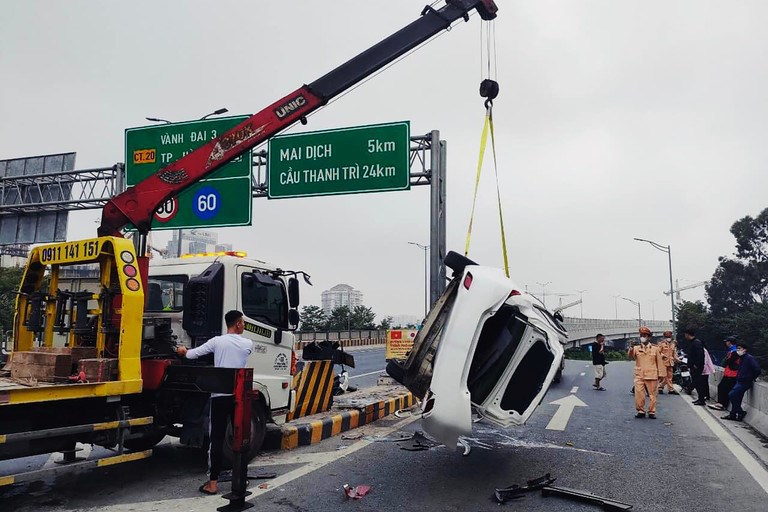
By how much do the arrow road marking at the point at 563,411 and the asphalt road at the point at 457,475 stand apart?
1.71 feet

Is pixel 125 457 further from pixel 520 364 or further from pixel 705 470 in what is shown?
pixel 705 470

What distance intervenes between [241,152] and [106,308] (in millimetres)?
2897

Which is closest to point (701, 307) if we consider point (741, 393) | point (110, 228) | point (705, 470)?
point (741, 393)

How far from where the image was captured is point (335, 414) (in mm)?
8672

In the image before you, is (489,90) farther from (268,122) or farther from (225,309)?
(225,309)

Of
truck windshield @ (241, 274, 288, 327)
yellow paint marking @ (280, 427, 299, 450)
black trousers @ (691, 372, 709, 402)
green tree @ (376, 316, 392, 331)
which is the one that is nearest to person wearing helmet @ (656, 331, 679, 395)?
black trousers @ (691, 372, 709, 402)

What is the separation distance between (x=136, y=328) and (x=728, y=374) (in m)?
10.7

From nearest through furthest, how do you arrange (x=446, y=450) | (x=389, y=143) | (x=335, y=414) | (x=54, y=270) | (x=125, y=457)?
1. (x=125, y=457)
2. (x=54, y=270)
3. (x=446, y=450)
4. (x=335, y=414)
5. (x=389, y=143)

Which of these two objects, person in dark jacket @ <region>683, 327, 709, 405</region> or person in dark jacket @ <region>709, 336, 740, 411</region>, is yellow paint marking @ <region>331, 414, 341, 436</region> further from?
person in dark jacket @ <region>683, 327, 709, 405</region>


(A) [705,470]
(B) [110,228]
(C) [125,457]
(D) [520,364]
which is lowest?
(A) [705,470]

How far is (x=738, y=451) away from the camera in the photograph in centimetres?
736

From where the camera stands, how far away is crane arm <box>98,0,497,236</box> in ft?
23.7

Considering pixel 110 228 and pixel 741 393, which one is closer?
pixel 110 228

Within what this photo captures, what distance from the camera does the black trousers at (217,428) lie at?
5.33m
